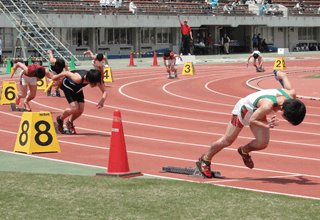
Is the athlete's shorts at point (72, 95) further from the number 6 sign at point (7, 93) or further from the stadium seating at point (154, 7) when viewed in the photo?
the stadium seating at point (154, 7)

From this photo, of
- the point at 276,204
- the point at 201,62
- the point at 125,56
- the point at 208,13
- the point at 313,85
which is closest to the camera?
the point at 276,204

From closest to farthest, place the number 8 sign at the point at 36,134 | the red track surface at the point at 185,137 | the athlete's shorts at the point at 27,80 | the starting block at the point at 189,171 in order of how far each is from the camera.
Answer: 1. the starting block at the point at 189,171
2. the red track surface at the point at 185,137
3. the number 8 sign at the point at 36,134
4. the athlete's shorts at the point at 27,80

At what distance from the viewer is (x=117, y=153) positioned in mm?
8797

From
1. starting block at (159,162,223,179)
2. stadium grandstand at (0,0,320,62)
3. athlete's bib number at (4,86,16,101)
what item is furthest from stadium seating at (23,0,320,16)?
starting block at (159,162,223,179)

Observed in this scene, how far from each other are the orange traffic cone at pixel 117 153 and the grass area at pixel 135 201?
0.86ft

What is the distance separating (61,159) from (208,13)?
52790 millimetres

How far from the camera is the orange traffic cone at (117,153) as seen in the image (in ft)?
28.7

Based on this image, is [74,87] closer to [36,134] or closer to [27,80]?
[36,134]

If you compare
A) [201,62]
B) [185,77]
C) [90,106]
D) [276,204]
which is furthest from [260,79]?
[276,204]

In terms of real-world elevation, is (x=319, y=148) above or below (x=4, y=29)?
below

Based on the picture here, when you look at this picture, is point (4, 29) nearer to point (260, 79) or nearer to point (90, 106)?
point (260, 79)

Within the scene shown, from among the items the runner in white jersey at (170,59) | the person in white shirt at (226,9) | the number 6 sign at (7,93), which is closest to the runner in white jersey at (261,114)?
the number 6 sign at (7,93)

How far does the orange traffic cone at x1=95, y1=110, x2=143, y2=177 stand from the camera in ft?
28.7

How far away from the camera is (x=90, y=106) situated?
20125 millimetres
